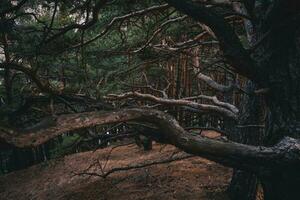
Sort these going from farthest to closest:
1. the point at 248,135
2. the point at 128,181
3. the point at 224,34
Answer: the point at 128,181, the point at 248,135, the point at 224,34

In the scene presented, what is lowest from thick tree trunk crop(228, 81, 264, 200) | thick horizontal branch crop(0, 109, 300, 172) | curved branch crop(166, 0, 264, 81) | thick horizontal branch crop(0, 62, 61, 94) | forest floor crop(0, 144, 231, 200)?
forest floor crop(0, 144, 231, 200)

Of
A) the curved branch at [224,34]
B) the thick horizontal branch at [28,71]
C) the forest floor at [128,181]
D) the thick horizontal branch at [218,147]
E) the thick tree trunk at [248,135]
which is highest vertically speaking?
the curved branch at [224,34]

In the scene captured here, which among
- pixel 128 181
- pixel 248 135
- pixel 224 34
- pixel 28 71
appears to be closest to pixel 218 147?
pixel 224 34

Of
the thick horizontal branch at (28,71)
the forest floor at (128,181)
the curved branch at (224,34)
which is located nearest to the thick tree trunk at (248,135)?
the forest floor at (128,181)

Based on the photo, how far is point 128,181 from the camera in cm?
1059

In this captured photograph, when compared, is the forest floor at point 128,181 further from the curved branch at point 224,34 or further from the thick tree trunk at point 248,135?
the curved branch at point 224,34

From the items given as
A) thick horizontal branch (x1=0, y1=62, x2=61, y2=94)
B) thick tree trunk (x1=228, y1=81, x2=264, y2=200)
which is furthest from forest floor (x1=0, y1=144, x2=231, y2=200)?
thick horizontal branch (x1=0, y1=62, x2=61, y2=94)

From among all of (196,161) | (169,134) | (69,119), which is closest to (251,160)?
(169,134)

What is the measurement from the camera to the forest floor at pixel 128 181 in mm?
9109

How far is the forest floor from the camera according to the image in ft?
29.9

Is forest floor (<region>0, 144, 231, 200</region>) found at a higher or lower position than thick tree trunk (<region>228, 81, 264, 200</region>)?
lower

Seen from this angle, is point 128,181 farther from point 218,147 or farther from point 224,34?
point 224,34

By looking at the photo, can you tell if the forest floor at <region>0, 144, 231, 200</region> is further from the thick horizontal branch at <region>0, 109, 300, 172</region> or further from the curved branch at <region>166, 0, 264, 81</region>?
the curved branch at <region>166, 0, 264, 81</region>

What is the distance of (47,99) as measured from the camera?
381 cm
